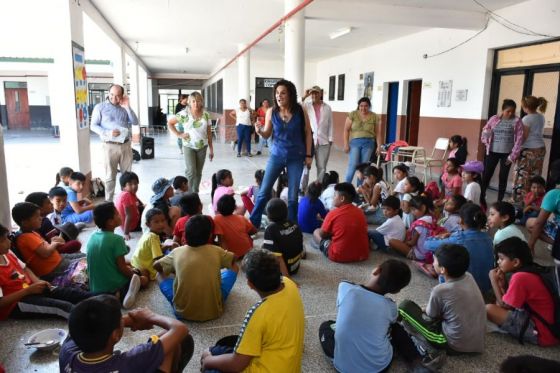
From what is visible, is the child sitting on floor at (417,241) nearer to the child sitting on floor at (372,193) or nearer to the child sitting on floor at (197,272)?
the child sitting on floor at (372,193)

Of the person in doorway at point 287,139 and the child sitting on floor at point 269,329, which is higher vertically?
the person in doorway at point 287,139

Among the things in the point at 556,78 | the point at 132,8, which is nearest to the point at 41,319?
the point at 132,8

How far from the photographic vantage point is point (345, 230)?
3.62 metres

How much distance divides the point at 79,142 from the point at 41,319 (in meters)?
3.51

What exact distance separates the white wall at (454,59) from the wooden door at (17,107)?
717 inches

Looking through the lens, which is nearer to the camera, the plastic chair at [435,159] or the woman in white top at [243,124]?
the plastic chair at [435,159]

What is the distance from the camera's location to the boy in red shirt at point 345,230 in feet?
11.8

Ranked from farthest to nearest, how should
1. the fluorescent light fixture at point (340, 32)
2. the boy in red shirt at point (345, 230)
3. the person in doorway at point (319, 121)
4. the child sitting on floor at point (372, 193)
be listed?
the fluorescent light fixture at point (340, 32), the person in doorway at point (319, 121), the child sitting on floor at point (372, 193), the boy in red shirt at point (345, 230)

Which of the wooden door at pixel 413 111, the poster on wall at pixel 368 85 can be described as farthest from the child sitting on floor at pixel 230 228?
the poster on wall at pixel 368 85

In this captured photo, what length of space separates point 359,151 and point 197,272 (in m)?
3.87

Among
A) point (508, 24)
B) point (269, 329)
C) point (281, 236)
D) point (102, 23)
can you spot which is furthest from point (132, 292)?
point (102, 23)

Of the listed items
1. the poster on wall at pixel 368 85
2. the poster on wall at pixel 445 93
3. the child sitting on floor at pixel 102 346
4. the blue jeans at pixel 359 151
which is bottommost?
the child sitting on floor at pixel 102 346

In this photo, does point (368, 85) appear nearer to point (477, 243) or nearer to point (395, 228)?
point (395, 228)

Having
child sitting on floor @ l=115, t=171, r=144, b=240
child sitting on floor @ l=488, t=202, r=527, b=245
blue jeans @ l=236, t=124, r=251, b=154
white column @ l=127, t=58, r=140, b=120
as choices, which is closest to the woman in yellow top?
child sitting on floor @ l=488, t=202, r=527, b=245
